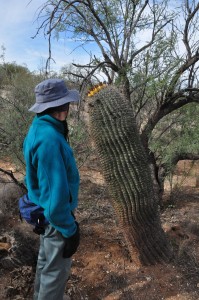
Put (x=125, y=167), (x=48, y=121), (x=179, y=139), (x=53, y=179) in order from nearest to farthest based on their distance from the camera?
(x=53, y=179) < (x=48, y=121) < (x=125, y=167) < (x=179, y=139)

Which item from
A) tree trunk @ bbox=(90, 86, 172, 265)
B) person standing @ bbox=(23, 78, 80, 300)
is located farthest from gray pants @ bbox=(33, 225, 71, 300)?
tree trunk @ bbox=(90, 86, 172, 265)

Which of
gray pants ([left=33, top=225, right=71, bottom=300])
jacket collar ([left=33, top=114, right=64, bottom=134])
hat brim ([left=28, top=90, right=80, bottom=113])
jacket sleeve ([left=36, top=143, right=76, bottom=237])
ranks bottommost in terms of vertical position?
gray pants ([left=33, top=225, right=71, bottom=300])

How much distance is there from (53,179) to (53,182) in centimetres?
2

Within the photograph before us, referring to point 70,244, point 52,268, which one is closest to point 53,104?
point 70,244

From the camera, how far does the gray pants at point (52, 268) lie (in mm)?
2738

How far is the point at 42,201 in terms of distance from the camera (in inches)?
102

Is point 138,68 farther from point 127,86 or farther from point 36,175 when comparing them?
point 36,175

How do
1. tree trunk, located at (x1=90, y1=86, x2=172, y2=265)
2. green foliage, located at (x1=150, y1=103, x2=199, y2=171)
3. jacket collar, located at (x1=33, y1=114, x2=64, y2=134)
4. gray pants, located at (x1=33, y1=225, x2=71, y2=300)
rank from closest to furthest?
jacket collar, located at (x1=33, y1=114, x2=64, y2=134) → gray pants, located at (x1=33, y1=225, x2=71, y2=300) → tree trunk, located at (x1=90, y1=86, x2=172, y2=265) → green foliage, located at (x1=150, y1=103, x2=199, y2=171)

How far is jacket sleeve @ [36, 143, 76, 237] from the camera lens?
2.48 m

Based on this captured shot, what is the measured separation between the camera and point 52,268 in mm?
2805

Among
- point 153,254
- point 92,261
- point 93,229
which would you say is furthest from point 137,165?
point 93,229

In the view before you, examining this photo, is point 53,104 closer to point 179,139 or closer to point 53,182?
point 53,182

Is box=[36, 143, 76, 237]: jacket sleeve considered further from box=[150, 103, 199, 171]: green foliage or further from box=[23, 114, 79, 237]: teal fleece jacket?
box=[150, 103, 199, 171]: green foliage

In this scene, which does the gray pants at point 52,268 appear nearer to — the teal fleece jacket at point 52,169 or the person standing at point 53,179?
the person standing at point 53,179
